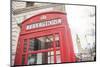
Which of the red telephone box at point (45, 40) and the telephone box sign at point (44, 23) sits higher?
the telephone box sign at point (44, 23)

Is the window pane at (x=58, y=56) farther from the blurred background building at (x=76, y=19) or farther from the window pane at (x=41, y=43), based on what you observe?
the blurred background building at (x=76, y=19)

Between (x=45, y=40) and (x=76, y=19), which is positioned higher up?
(x=76, y=19)

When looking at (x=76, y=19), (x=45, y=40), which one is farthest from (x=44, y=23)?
(x=76, y=19)

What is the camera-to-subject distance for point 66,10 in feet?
7.11

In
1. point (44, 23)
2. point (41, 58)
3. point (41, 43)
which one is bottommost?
point (41, 58)

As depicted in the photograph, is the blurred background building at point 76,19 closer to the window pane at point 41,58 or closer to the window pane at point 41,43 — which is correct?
the window pane at point 41,43

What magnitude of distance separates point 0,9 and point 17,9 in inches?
7.5

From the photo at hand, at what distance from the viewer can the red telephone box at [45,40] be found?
2.04 m

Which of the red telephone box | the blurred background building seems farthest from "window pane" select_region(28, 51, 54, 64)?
the blurred background building

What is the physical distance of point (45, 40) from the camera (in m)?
2.10

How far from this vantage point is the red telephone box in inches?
80.4

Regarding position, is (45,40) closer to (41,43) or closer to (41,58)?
(41,43)

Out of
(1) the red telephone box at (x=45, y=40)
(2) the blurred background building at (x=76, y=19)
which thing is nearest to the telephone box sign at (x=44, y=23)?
(1) the red telephone box at (x=45, y=40)

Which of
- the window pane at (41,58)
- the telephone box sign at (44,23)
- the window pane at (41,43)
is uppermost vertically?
the telephone box sign at (44,23)
